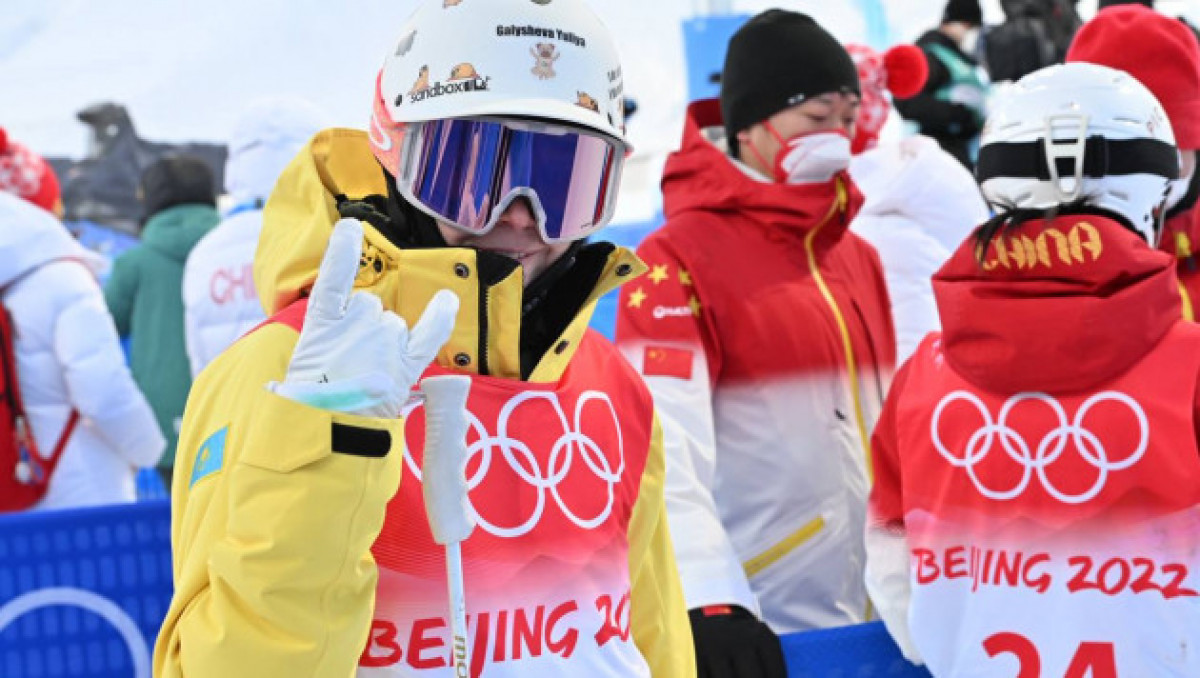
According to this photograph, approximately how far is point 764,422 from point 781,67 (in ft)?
3.15

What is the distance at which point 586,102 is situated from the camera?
94.0 inches

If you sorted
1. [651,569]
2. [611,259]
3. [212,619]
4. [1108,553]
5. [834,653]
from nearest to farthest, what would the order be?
[212,619]
[611,259]
[651,569]
[1108,553]
[834,653]

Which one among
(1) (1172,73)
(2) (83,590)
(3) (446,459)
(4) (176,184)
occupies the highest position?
(1) (1172,73)

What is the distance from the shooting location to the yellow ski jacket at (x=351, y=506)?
1.89m

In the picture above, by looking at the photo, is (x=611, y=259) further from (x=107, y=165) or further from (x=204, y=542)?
(x=107, y=165)

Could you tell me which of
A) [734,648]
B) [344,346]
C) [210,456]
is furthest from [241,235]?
[344,346]

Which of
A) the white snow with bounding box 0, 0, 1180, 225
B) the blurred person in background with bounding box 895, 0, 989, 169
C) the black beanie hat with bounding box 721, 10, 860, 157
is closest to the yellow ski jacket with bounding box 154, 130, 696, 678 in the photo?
the black beanie hat with bounding box 721, 10, 860, 157

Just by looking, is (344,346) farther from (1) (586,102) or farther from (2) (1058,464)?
(2) (1058,464)

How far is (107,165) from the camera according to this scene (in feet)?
31.9

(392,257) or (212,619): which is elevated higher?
(392,257)

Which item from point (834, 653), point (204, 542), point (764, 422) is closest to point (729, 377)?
point (764, 422)

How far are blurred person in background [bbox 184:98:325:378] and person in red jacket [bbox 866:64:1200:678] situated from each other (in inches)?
126

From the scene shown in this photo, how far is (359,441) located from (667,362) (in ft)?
5.85

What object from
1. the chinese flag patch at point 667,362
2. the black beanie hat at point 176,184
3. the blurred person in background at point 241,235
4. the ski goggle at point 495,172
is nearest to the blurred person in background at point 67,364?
the blurred person in background at point 241,235
